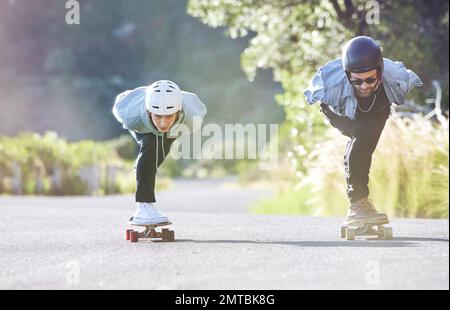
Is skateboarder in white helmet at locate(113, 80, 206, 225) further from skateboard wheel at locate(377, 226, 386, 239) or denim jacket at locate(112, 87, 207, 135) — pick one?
skateboard wheel at locate(377, 226, 386, 239)

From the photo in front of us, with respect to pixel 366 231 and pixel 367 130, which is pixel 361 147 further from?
pixel 366 231

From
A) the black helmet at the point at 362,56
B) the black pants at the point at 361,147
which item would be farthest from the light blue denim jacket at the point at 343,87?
the black helmet at the point at 362,56

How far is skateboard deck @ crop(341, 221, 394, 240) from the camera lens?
761 cm

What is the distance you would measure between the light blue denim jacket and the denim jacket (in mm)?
885

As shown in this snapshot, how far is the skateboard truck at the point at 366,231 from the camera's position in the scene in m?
7.60

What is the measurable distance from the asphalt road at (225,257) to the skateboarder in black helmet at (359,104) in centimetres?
39

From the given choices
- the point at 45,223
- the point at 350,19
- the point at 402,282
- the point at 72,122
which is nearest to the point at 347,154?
the point at 402,282

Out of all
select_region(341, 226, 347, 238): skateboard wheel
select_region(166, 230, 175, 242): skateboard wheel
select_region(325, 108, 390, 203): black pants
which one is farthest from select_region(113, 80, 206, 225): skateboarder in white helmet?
select_region(341, 226, 347, 238): skateboard wheel

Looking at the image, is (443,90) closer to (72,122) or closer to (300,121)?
(300,121)

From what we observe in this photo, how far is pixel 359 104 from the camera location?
25.1 feet

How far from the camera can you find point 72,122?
58969 millimetres

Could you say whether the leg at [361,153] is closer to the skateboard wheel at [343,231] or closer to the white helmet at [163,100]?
the skateboard wheel at [343,231]

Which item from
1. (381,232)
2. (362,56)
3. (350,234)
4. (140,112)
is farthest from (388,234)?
(140,112)

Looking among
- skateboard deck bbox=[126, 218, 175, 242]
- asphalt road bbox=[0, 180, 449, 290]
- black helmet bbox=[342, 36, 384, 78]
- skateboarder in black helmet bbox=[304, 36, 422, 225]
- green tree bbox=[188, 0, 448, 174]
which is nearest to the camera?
asphalt road bbox=[0, 180, 449, 290]
